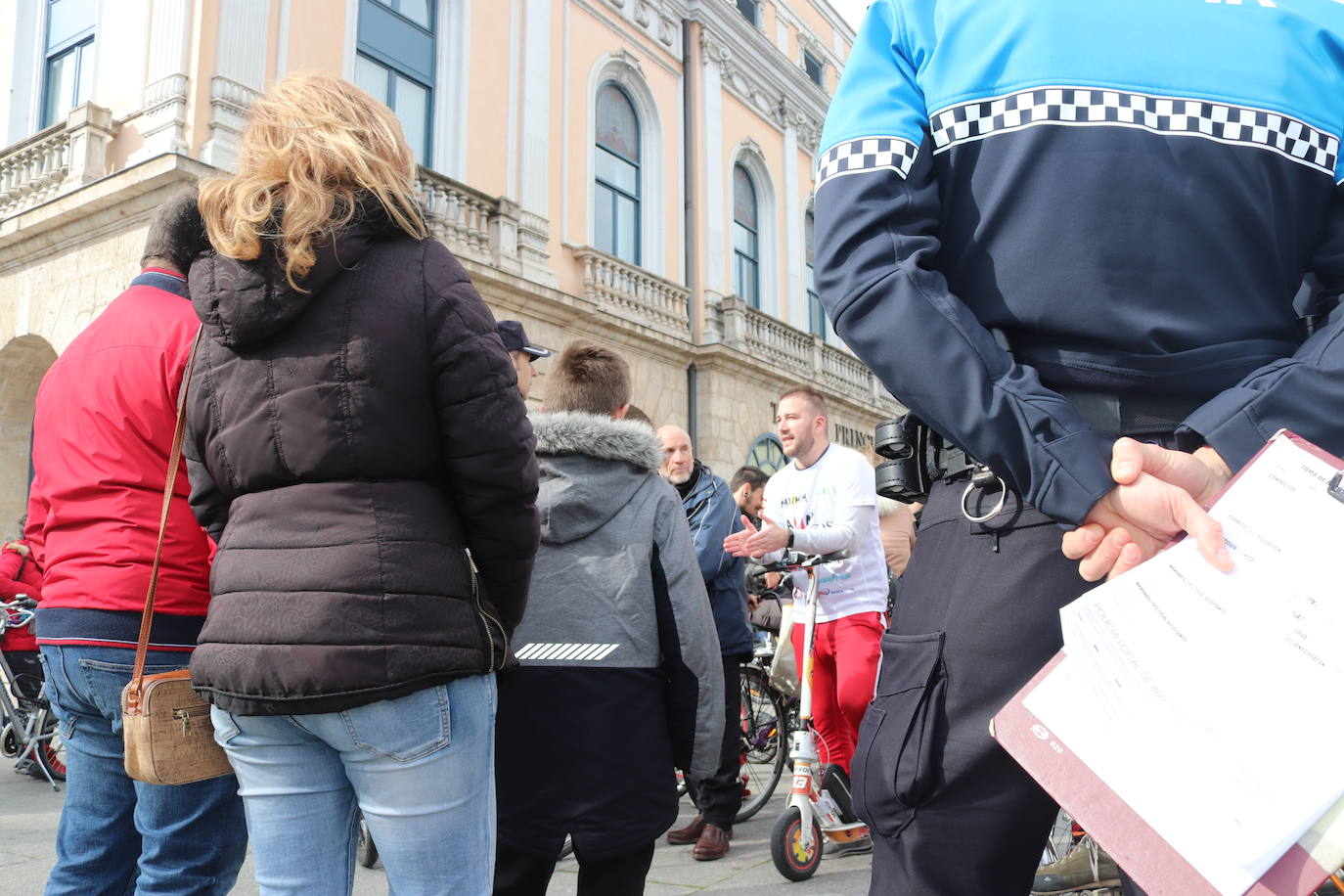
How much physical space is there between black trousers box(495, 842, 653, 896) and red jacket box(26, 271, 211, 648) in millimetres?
957

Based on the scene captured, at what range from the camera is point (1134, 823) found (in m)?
1.04

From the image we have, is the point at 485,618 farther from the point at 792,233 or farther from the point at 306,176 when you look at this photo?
the point at 792,233

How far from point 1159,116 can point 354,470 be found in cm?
137

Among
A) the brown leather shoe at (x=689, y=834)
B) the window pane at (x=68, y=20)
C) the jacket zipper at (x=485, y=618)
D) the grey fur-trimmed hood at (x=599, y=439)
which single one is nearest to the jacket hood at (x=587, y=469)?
the grey fur-trimmed hood at (x=599, y=439)

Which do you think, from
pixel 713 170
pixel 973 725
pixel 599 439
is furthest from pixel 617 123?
pixel 973 725

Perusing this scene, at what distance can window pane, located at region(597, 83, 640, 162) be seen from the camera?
14.7 m

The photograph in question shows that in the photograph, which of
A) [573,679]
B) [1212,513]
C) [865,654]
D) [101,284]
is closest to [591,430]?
[573,679]

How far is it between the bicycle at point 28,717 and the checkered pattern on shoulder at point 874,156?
6370mm

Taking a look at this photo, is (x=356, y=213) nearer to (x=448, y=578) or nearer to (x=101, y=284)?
(x=448, y=578)

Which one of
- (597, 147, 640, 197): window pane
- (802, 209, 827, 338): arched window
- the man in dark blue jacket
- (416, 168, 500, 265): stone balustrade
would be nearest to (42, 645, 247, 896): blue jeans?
the man in dark blue jacket

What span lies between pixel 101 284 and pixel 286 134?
9.24 m

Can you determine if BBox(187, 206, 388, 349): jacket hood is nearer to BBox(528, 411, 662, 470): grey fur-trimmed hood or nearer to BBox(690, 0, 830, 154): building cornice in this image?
BBox(528, 411, 662, 470): grey fur-trimmed hood

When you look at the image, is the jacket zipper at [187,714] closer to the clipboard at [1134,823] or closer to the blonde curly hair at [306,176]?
the blonde curly hair at [306,176]

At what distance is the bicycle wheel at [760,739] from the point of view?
17.7 feet
